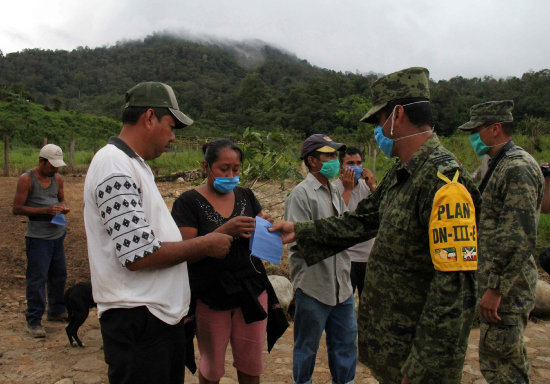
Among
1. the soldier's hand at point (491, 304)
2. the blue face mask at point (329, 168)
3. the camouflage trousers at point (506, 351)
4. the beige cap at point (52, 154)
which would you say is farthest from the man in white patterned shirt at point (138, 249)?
the beige cap at point (52, 154)

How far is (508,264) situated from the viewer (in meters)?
2.61

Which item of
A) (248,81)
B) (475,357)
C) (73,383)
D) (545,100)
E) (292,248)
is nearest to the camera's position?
(292,248)

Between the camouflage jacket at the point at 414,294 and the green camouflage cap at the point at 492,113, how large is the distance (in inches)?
62.1

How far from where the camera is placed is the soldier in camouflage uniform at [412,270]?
1631mm

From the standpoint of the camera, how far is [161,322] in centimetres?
186

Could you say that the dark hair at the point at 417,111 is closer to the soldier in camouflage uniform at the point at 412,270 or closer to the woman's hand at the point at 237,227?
the soldier in camouflage uniform at the point at 412,270

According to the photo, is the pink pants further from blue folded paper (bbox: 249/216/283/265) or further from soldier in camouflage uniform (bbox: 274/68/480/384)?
soldier in camouflage uniform (bbox: 274/68/480/384)

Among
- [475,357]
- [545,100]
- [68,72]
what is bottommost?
[475,357]

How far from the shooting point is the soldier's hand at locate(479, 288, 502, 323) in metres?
2.64

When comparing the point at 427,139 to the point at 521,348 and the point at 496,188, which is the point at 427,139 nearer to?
the point at 496,188

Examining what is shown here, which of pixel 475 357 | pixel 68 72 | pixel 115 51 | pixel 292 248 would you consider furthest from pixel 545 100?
pixel 115 51

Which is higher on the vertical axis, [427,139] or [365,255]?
[427,139]

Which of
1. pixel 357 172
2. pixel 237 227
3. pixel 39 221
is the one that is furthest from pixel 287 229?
pixel 39 221

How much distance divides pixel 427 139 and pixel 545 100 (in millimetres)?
26100
